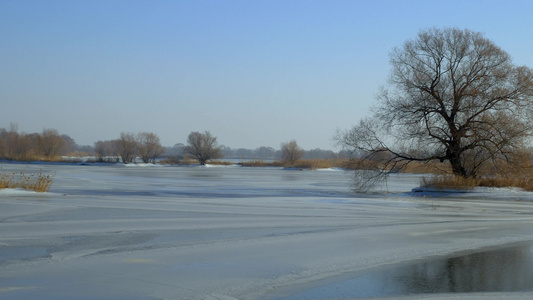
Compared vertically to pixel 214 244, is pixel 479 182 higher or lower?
higher

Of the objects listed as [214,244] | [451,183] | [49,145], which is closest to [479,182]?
[451,183]

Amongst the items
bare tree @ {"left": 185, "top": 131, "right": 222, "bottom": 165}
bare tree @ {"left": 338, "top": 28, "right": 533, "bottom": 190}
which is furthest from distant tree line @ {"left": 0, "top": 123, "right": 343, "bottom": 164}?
bare tree @ {"left": 338, "top": 28, "right": 533, "bottom": 190}

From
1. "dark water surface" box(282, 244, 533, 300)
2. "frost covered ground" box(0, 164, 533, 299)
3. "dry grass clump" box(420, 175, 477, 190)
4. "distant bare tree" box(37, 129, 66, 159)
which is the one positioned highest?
"distant bare tree" box(37, 129, 66, 159)

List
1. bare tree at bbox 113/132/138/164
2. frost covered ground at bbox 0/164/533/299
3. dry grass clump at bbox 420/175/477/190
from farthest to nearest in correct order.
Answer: bare tree at bbox 113/132/138/164, dry grass clump at bbox 420/175/477/190, frost covered ground at bbox 0/164/533/299

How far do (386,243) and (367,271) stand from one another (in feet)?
9.11

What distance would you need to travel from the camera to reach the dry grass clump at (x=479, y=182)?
31.0m

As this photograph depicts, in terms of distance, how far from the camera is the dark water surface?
6.92 m

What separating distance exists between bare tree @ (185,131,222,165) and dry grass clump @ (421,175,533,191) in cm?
7272

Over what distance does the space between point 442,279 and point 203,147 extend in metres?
95.9

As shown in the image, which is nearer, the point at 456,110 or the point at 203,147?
the point at 456,110

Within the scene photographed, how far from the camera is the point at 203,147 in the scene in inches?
4031

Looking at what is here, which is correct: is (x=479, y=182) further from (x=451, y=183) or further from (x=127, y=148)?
(x=127, y=148)

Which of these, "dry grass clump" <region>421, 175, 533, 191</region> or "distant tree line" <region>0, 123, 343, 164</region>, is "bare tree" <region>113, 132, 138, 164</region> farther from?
"dry grass clump" <region>421, 175, 533, 191</region>

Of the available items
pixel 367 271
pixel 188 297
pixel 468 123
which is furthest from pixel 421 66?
pixel 188 297
